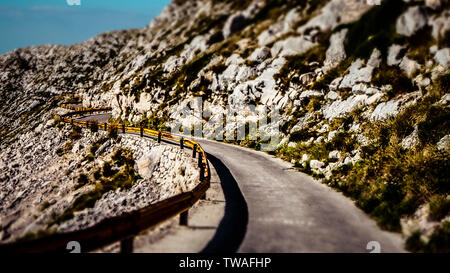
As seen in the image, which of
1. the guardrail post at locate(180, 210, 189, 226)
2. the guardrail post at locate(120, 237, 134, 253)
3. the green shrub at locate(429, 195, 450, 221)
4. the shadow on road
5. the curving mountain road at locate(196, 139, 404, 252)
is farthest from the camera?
the guardrail post at locate(180, 210, 189, 226)

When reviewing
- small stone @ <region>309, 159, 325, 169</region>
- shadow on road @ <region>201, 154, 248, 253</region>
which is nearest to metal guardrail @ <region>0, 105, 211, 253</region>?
shadow on road @ <region>201, 154, 248, 253</region>

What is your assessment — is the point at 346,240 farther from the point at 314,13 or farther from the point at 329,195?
the point at 314,13

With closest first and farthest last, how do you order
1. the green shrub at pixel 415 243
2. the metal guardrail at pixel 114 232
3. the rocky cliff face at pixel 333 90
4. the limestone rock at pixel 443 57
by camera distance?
the metal guardrail at pixel 114 232
the green shrub at pixel 415 243
the rocky cliff face at pixel 333 90
the limestone rock at pixel 443 57

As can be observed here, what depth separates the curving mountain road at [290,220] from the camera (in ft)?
18.5

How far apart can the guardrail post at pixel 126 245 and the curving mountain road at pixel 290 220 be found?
1.61 metres

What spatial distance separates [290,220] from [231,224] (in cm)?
171

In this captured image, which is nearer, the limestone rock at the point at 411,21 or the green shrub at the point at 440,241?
the green shrub at the point at 440,241

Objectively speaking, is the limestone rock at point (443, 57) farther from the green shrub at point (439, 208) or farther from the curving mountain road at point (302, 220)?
the green shrub at point (439, 208)

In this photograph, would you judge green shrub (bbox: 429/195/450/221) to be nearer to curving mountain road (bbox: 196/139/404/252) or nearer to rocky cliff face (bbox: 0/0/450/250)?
rocky cliff face (bbox: 0/0/450/250)

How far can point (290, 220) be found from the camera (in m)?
7.03

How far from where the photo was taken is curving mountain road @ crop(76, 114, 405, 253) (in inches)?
222

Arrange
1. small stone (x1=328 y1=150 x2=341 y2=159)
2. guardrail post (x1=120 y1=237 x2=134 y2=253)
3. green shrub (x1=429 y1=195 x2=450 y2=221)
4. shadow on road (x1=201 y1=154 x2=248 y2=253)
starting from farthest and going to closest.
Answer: small stone (x1=328 y1=150 x2=341 y2=159) < green shrub (x1=429 y1=195 x2=450 y2=221) < shadow on road (x1=201 y1=154 x2=248 y2=253) < guardrail post (x1=120 y1=237 x2=134 y2=253)

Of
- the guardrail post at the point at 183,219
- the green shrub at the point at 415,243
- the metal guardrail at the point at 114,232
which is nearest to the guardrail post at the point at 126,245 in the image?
the metal guardrail at the point at 114,232
